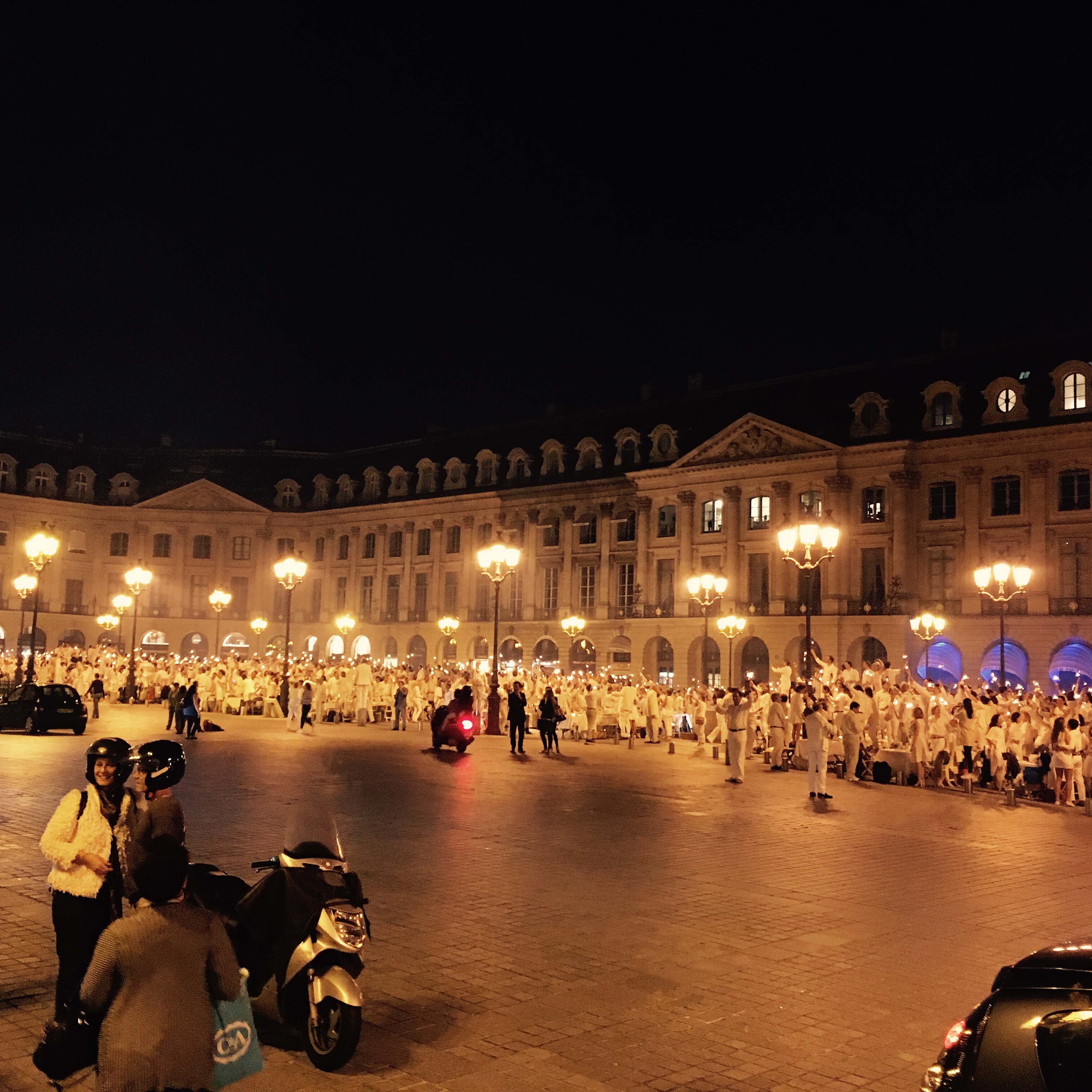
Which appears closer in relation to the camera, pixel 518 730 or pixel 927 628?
pixel 518 730

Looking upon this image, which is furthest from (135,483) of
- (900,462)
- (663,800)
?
(663,800)

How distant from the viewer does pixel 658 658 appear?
210ft

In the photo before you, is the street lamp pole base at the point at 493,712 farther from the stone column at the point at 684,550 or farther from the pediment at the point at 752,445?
the pediment at the point at 752,445

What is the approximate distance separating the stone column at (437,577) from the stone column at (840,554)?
28.6m

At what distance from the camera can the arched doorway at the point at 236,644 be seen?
3287 inches

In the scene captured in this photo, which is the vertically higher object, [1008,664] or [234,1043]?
[1008,664]

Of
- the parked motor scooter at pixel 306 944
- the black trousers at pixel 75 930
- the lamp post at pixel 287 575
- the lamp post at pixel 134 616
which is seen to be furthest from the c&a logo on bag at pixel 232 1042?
the lamp post at pixel 134 616

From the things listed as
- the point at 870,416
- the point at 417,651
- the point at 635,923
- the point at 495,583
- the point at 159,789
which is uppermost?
the point at 870,416

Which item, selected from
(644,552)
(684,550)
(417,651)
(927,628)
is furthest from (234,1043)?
(417,651)

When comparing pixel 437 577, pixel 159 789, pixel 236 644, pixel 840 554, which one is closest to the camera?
pixel 159 789

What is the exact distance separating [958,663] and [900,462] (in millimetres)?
10116

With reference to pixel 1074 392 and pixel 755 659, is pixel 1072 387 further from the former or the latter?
pixel 755 659

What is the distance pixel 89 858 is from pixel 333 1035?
1.60 metres

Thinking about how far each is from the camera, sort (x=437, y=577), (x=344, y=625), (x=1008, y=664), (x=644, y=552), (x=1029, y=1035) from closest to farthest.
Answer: (x=1029, y=1035), (x=1008, y=664), (x=644, y=552), (x=344, y=625), (x=437, y=577)
